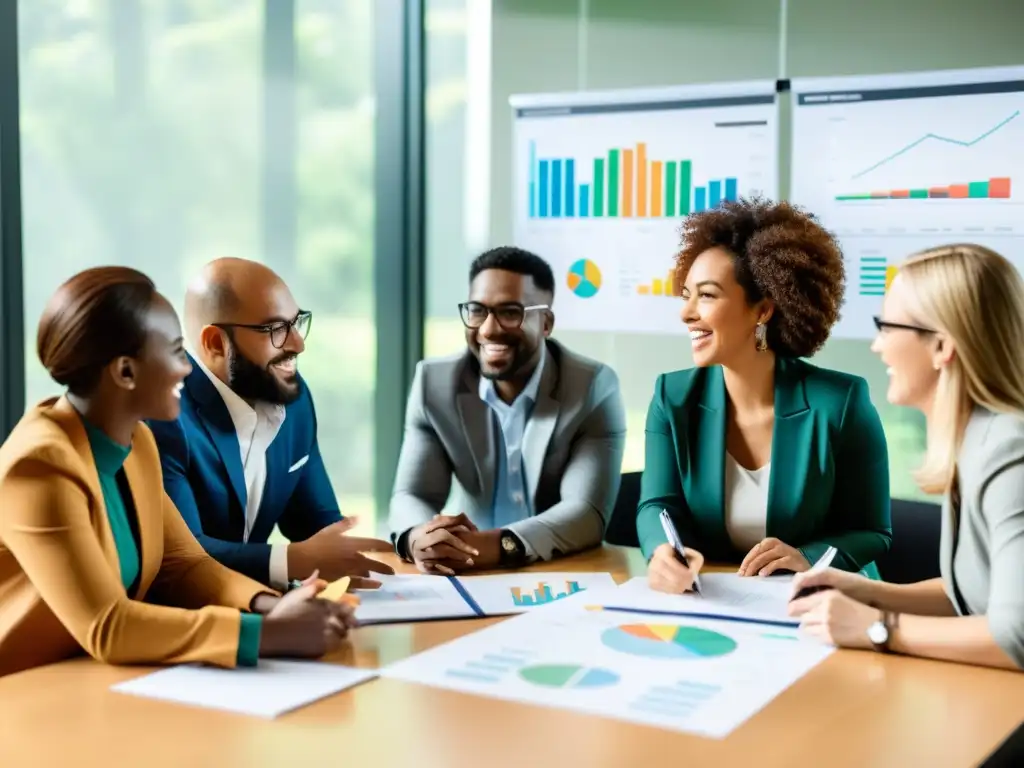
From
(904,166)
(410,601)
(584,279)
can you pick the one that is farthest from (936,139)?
(410,601)

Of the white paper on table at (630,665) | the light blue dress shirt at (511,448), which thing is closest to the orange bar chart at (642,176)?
the light blue dress shirt at (511,448)

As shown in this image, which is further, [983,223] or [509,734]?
[983,223]

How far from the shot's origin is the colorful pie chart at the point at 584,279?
505cm

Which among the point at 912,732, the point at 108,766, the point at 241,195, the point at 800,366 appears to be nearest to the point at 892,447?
the point at 800,366

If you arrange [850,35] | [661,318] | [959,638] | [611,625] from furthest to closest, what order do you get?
[661,318] → [850,35] → [611,625] → [959,638]

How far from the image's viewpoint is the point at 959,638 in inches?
76.2

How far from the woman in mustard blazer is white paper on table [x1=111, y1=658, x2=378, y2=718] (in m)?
0.03

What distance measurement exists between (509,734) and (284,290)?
4.48 ft

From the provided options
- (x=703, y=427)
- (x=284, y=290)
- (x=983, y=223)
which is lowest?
(x=703, y=427)

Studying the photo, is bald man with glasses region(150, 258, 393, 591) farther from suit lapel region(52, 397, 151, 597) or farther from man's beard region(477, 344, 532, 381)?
man's beard region(477, 344, 532, 381)

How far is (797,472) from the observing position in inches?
109

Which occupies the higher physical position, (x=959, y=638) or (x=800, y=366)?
(x=800, y=366)

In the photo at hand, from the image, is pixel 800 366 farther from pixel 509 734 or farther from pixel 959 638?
pixel 509 734

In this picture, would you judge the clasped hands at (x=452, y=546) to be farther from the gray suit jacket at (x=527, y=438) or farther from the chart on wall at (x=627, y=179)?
the chart on wall at (x=627, y=179)
